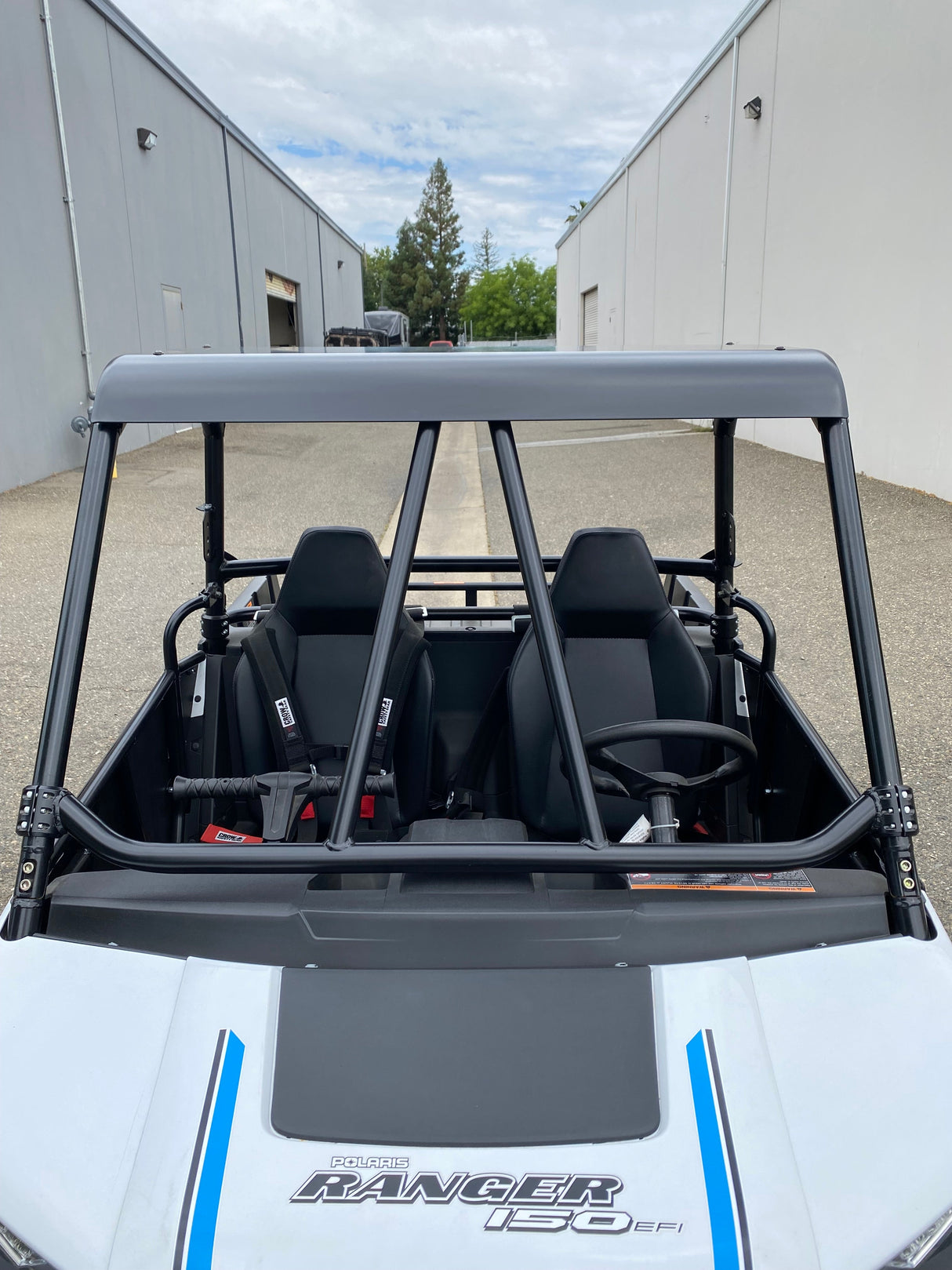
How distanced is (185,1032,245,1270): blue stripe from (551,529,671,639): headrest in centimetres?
151

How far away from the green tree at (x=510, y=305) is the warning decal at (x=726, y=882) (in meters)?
84.1

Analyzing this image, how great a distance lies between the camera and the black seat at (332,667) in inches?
99.8

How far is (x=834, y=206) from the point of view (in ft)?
35.4

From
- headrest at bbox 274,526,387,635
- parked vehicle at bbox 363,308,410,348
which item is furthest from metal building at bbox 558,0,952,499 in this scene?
parked vehicle at bbox 363,308,410,348

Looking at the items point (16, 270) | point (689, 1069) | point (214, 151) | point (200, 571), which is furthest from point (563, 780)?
point (214, 151)

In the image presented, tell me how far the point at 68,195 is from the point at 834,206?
9380mm

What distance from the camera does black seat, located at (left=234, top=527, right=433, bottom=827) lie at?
2.54 metres

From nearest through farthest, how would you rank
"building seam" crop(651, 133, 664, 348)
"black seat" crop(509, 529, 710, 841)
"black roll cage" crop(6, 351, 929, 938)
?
"black roll cage" crop(6, 351, 929, 938), "black seat" crop(509, 529, 710, 841), "building seam" crop(651, 133, 664, 348)

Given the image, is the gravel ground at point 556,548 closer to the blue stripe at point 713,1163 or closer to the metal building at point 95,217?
the metal building at point 95,217

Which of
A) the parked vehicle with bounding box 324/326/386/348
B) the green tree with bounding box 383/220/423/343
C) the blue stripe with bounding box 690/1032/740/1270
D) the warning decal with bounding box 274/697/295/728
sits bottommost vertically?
the blue stripe with bounding box 690/1032/740/1270

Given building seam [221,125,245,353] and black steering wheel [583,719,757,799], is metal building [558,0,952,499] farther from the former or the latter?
building seam [221,125,245,353]

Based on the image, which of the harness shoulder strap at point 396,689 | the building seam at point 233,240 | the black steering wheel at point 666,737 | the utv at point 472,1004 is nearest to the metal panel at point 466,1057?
the utv at point 472,1004

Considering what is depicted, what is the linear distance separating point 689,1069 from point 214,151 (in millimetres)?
20132

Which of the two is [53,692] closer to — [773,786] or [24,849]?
[24,849]
